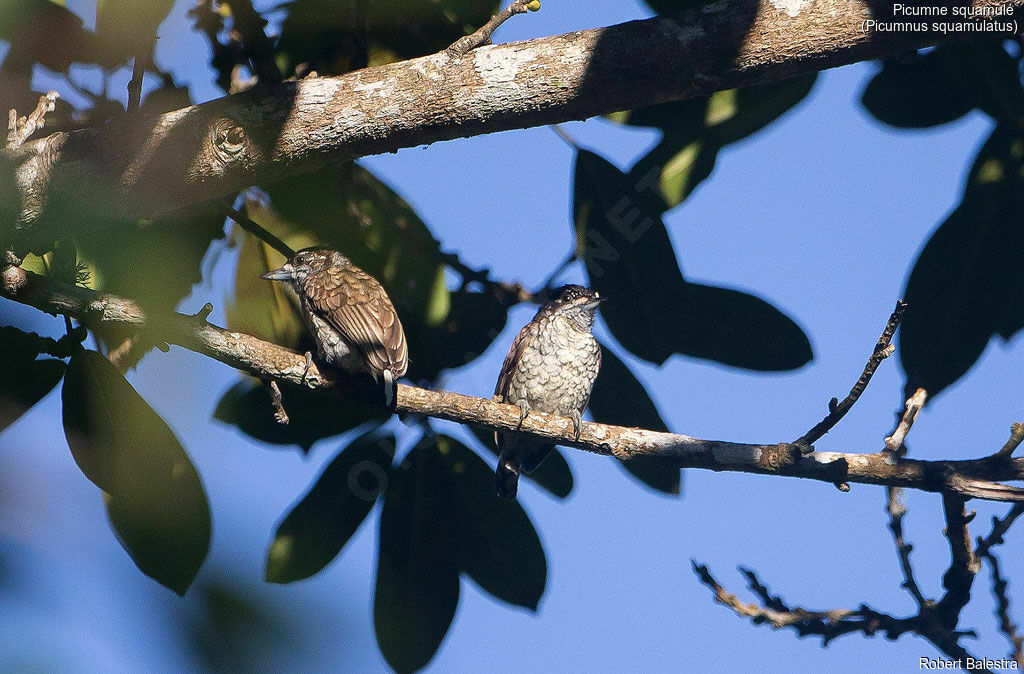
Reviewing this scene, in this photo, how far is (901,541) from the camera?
306 centimetres

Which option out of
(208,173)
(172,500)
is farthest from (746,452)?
(172,500)

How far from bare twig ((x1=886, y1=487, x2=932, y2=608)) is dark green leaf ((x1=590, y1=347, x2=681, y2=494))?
0.80m

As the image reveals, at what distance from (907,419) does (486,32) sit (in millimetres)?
1976

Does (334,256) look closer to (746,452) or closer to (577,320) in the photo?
(577,320)

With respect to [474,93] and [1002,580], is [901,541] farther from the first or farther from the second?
[474,93]

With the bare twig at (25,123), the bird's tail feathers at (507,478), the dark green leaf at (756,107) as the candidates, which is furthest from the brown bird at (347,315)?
the dark green leaf at (756,107)

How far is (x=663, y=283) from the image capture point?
331 centimetres

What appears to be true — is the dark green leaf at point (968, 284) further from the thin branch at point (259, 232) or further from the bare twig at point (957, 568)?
the thin branch at point (259, 232)

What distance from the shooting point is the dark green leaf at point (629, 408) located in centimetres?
338

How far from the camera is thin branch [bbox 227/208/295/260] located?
338 centimetres

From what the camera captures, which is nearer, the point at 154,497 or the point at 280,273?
the point at 154,497

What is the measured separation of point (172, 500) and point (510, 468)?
3.61 metres

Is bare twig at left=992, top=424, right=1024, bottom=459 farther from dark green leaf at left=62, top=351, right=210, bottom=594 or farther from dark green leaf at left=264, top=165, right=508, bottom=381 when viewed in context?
dark green leaf at left=62, top=351, right=210, bottom=594

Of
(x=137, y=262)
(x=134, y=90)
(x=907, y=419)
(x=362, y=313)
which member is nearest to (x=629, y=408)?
(x=907, y=419)
